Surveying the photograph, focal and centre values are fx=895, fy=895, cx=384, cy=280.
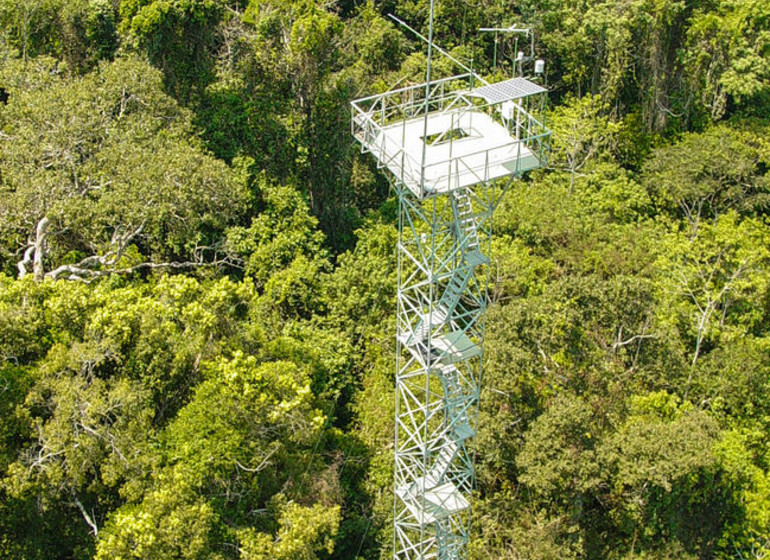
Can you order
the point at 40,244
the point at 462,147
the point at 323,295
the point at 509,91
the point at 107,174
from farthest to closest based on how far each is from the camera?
the point at 323,295
the point at 107,174
the point at 40,244
the point at 462,147
the point at 509,91

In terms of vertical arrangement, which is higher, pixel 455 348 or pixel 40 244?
pixel 455 348

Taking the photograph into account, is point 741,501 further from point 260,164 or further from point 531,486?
point 260,164

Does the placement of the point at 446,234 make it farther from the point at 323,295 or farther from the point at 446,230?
the point at 323,295

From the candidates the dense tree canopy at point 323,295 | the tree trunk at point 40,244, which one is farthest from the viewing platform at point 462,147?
the tree trunk at point 40,244

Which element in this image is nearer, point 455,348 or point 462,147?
point 462,147

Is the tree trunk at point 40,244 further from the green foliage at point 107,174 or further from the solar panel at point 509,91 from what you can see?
the solar panel at point 509,91

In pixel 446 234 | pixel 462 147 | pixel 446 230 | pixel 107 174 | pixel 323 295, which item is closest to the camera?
pixel 462 147

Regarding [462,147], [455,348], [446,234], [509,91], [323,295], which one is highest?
[509,91]

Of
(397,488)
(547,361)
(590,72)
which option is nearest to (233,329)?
(397,488)

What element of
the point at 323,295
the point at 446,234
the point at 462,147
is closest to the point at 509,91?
the point at 462,147
